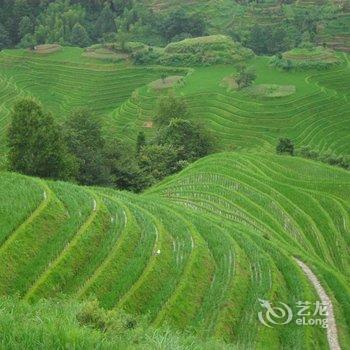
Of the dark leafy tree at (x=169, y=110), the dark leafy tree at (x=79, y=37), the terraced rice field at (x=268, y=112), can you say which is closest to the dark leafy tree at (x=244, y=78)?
the terraced rice field at (x=268, y=112)

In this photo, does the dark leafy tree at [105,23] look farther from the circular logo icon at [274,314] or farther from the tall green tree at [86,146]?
the circular logo icon at [274,314]

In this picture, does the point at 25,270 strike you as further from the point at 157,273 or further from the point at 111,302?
the point at 157,273

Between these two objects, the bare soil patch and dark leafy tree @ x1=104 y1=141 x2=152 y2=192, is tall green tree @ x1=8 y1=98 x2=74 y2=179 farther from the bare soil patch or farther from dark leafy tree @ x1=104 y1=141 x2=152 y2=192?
the bare soil patch

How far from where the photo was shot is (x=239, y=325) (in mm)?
9688

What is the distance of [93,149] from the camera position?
25.8 metres

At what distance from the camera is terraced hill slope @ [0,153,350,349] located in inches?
373

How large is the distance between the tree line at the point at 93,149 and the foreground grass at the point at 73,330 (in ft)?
41.6

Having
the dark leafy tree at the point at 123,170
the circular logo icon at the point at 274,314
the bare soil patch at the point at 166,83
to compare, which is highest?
the circular logo icon at the point at 274,314

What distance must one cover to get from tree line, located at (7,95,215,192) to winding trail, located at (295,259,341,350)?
11.0m

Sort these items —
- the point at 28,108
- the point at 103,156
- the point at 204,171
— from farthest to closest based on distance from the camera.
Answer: the point at 103,156 < the point at 204,171 < the point at 28,108

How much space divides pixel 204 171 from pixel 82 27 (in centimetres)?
5686

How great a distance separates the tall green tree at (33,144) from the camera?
19.6 m

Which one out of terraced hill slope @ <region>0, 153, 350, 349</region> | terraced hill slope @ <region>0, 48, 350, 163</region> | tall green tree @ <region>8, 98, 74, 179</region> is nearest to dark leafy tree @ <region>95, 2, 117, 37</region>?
terraced hill slope @ <region>0, 48, 350, 163</region>

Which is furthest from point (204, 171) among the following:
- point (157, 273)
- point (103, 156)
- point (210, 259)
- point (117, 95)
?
point (117, 95)
